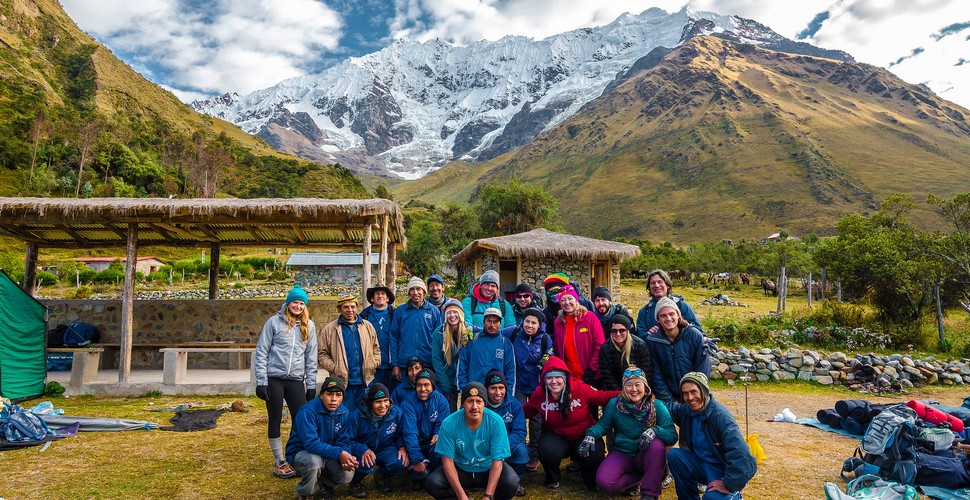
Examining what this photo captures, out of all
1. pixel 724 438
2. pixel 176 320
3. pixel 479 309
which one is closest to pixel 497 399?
pixel 479 309

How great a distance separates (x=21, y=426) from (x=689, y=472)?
5799 millimetres

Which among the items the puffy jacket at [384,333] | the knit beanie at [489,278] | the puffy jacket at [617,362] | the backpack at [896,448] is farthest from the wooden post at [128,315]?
the backpack at [896,448]

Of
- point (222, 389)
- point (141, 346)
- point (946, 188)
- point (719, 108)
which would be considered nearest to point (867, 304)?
point (222, 389)

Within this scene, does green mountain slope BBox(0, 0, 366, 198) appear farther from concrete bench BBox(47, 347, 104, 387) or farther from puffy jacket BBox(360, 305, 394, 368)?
puffy jacket BBox(360, 305, 394, 368)

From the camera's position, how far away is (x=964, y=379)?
8469 mm

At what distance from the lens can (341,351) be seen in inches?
163

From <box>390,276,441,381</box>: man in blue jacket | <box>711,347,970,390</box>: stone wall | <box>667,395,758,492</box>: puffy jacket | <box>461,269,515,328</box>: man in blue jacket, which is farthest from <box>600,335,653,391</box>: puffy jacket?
<box>711,347,970,390</box>: stone wall

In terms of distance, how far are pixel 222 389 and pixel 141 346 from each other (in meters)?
→ 2.53

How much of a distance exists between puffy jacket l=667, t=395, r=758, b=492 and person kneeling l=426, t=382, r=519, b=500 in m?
1.20

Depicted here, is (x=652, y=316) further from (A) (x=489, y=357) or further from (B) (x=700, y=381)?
(A) (x=489, y=357)

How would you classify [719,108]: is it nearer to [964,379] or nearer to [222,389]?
[964,379]

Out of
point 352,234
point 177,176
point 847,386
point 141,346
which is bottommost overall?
point 847,386

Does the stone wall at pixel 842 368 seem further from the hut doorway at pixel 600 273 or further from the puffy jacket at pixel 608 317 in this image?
the hut doorway at pixel 600 273

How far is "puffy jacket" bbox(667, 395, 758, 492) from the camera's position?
300 centimetres
